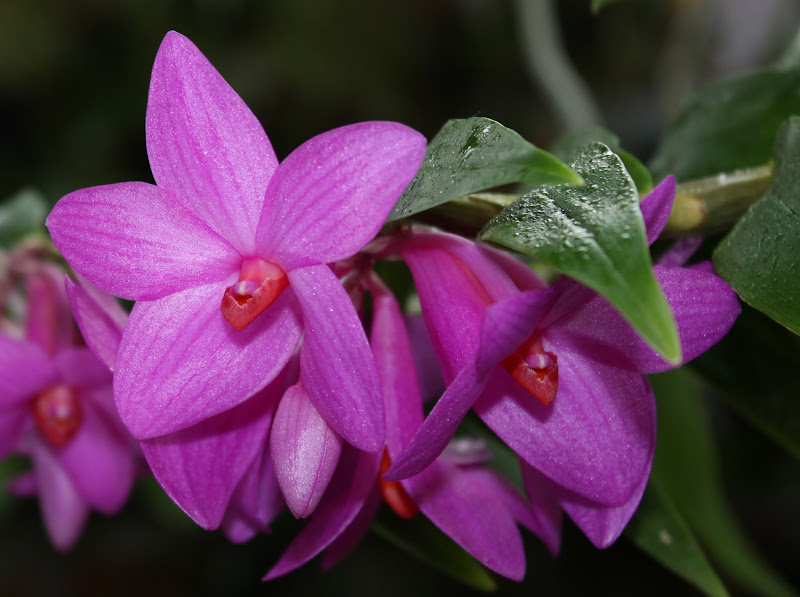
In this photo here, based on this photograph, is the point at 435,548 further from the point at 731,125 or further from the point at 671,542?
the point at 731,125

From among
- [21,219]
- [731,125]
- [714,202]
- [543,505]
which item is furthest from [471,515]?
[21,219]

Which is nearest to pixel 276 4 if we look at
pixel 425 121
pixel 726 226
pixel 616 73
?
pixel 425 121

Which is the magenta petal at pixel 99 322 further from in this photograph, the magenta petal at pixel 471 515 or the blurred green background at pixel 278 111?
the blurred green background at pixel 278 111

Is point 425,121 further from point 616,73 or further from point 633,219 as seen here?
point 633,219

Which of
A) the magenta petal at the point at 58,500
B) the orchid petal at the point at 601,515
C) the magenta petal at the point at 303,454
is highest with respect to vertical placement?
the magenta petal at the point at 303,454

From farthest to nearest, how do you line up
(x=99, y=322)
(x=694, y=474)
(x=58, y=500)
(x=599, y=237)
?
1. (x=694, y=474)
2. (x=58, y=500)
3. (x=99, y=322)
4. (x=599, y=237)

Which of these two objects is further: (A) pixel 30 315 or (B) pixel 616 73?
(B) pixel 616 73

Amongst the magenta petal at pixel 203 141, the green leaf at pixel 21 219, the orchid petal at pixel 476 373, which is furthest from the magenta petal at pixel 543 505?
the green leaf at pixel 21 219
